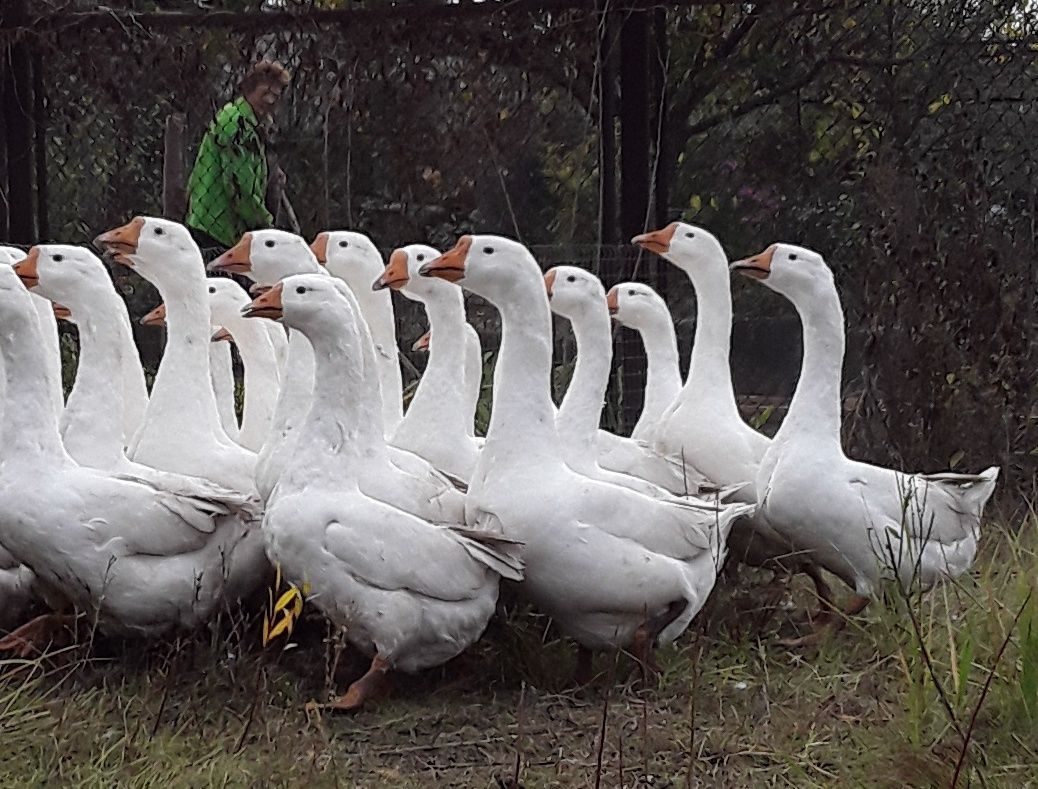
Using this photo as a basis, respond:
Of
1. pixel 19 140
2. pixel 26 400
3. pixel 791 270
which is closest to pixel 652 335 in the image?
pixel 791 270

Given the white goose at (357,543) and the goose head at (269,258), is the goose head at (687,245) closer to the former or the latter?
the goose head at (269,258)

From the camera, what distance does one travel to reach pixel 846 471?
4797mm

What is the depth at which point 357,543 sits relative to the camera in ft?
13.0

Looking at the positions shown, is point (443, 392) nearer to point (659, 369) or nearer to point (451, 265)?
point (451, 265)

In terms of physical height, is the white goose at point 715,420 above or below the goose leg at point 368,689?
above

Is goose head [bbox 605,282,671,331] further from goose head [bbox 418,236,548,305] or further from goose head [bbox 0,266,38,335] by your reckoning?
goose head [bbox 0,266,38,335]

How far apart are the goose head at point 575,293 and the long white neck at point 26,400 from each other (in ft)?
5.84

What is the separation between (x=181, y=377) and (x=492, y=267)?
1230 mm

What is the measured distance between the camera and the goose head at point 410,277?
4945 mm

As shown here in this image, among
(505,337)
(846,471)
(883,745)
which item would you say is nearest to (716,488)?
(846,471)

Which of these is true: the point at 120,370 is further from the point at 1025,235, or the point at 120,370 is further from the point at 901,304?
the point at 1025,235

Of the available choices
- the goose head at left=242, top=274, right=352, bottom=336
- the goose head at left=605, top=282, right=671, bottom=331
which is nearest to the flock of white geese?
the goose head at left=242, top=274, right=352, bottom=336

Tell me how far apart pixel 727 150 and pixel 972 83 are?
1420mm

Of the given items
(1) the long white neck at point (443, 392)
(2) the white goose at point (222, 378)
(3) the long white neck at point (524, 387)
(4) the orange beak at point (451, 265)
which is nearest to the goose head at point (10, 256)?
(2) the white goose at point (222, 378)
